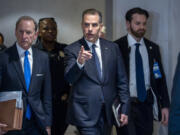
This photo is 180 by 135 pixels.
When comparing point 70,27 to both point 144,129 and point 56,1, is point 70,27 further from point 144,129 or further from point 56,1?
point 144,129

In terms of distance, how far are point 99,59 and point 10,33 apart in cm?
371

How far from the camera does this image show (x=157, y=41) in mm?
4105

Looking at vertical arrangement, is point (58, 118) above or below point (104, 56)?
below

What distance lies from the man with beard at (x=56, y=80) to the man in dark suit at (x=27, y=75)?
940mm

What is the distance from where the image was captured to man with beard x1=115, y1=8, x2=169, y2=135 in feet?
10.9

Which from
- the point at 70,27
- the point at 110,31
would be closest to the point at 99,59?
the point at 110,31

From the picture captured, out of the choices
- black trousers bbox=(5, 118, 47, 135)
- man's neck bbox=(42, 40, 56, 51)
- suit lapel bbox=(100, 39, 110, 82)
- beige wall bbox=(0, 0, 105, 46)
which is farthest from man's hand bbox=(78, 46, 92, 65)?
beige wall bbox=(0, 0, 105, 46)

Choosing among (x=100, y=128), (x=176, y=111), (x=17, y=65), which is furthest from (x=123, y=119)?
(x=176, y=111)

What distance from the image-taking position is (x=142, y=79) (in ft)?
10.8

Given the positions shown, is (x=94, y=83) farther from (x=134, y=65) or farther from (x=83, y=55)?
(x=134, y=65)

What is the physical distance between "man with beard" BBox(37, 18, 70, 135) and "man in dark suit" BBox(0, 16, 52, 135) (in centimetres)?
94

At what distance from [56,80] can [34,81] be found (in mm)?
1099

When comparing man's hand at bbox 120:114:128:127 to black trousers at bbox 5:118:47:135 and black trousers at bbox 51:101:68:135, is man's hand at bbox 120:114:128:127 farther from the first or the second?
black trousers at bbox 51:101:68:135

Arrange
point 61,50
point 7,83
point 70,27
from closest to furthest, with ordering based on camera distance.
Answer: point 7,83, point 61,50, point 70,27
